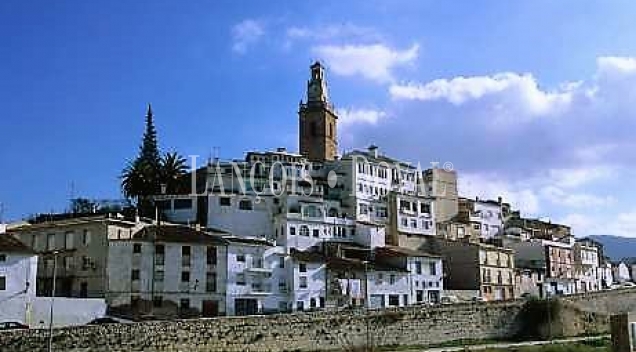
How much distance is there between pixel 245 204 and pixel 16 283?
25.6 m

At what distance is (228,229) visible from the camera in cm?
6869

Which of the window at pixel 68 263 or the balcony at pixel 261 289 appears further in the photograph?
the balcony at pixel 261 289

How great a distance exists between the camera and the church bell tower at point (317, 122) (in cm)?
9156

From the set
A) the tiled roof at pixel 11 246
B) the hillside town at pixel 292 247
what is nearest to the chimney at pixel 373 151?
the hillside town at pixel 292 247

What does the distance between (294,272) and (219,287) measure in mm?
7110

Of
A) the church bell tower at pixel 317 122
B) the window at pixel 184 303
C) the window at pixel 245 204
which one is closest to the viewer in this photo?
the window at pixel 184 303

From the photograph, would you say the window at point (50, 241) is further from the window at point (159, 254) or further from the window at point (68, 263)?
the window at point (159, 254)

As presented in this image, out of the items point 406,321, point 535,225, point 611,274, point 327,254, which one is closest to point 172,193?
point 327,254

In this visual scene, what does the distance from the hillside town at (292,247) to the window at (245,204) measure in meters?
0.11

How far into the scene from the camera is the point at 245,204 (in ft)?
231

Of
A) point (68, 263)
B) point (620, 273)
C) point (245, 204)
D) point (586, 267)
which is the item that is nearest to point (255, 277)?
point (245, 204)

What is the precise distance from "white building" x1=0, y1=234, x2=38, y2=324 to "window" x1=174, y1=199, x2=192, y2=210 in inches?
873

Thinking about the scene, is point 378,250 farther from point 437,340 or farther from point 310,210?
point 437,340

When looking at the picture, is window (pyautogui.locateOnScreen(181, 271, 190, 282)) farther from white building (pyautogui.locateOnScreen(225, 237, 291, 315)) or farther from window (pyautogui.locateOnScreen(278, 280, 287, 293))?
window (pyautogui.locateOnScreen(278, 280, 287, 293))
